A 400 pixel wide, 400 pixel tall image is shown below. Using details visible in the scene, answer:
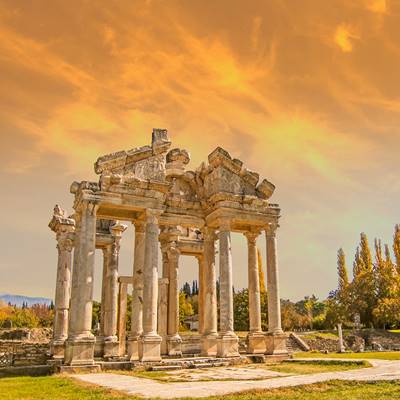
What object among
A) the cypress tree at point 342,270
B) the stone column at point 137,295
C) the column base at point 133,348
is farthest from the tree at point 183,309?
the cypress tree at point 342,270

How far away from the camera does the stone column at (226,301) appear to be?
23.6 meters

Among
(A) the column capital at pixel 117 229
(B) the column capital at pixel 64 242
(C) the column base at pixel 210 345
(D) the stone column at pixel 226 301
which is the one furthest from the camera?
(A) the column capital at pixel 117 229

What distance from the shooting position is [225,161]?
26.5 m

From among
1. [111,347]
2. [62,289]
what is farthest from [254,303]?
[62,289]

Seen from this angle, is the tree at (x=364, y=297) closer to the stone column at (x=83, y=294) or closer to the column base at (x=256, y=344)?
the column base at (x=256, y=344)

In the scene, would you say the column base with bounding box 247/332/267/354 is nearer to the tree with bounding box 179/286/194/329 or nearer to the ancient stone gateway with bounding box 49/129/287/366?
the ancient stone gateway with bounding box 49/129/287/366

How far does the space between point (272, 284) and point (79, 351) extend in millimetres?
11748

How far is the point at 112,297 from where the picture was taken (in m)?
30.1

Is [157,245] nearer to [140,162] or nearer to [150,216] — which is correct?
[150,216]

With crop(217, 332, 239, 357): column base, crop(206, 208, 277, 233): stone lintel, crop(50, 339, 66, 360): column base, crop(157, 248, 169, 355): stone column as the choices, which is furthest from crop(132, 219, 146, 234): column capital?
crop(50, 339, 66, 360): column base

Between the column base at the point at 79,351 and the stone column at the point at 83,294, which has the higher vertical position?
the stone column at the point at 83,294

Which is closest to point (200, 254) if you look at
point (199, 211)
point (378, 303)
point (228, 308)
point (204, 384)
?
point (199, 211)

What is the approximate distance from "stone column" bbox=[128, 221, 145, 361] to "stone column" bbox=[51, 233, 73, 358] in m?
8.16

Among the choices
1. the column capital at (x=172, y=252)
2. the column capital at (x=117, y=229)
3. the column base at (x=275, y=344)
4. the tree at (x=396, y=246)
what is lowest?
the column base at (x=275, y=344)
